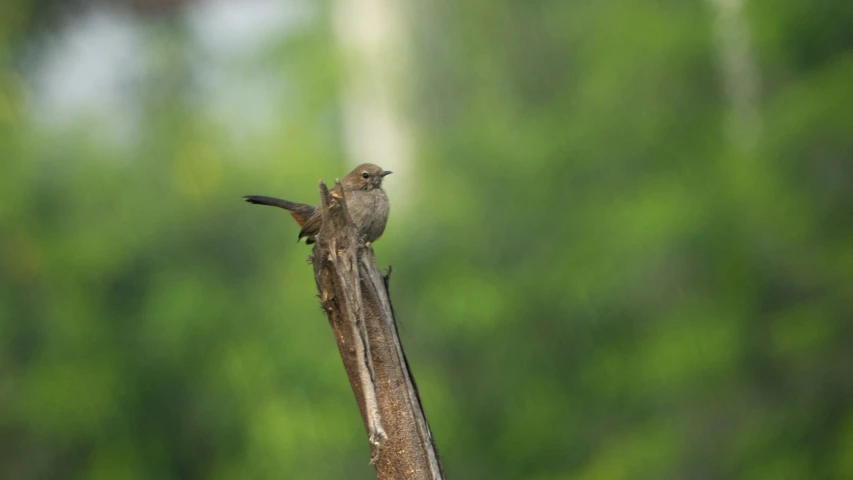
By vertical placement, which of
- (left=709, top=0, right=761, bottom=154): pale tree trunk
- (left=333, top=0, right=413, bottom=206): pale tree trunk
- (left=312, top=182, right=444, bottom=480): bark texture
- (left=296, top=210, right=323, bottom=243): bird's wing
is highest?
(left=333, top=0, right=413, bottom=206): pale tree trunk

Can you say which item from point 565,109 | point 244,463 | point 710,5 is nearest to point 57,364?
point 244,463

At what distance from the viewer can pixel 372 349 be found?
3.06m

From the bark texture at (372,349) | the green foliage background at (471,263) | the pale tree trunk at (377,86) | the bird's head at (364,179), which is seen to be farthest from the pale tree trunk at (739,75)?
the bark texture at (372,349)

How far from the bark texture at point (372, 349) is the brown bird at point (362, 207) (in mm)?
866

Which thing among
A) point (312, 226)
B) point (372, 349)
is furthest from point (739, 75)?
point (372, 349)

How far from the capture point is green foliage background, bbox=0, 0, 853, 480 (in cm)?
718

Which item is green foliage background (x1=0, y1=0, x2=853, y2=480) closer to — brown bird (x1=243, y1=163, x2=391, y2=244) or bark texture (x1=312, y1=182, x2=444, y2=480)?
brown bird (x1=243, y1=163, x2=391, y2=244)

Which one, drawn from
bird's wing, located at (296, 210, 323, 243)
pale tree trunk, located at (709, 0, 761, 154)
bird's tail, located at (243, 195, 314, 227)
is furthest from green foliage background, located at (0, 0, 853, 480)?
bird's wing, located at (296, 210, 323, 243)

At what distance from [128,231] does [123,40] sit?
171 cm

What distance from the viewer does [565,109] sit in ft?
25.6

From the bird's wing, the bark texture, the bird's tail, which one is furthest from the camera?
the bird's tail

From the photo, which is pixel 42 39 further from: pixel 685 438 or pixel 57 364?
pixel 685 438

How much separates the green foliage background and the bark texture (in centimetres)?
410

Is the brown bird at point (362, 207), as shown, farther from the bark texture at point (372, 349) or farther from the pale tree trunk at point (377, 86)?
the pale tree trunk at point (377, 86)
